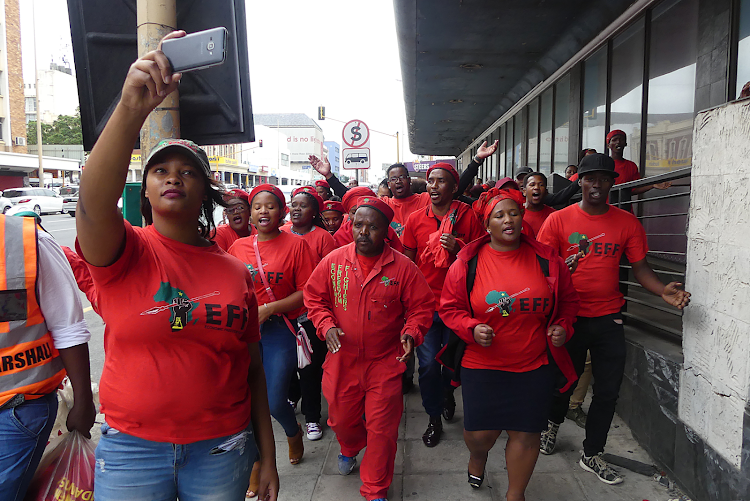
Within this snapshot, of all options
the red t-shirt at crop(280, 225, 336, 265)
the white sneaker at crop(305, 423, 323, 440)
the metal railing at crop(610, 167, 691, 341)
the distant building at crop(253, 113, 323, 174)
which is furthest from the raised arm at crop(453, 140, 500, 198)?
the distant building at crop(253, 113, 323, 174)

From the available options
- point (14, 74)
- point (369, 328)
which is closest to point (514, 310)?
point (369, 328)

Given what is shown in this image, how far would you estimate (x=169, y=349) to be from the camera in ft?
Result: 5.64

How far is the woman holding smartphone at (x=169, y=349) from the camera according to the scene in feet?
5.46

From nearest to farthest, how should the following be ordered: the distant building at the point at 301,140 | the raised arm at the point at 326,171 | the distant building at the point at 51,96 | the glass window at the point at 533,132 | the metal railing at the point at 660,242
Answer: the metal railing at the point at 660,242
the raised arm at the point at 326,171
the glass window at the point at 533,132
the distant building at the point at 51,96
the distant building at the point at 301,140

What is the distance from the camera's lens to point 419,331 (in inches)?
130

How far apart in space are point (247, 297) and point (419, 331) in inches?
63.0

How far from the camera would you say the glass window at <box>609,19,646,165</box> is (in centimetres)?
725

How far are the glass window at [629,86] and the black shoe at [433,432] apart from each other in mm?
5189

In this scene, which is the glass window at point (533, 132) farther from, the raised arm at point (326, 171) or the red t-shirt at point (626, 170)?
the raised arm at point (326, 171)

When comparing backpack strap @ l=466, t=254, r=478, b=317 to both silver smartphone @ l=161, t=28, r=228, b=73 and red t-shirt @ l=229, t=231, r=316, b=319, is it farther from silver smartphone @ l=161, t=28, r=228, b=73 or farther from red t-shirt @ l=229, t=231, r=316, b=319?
silver smartphone @ l=161, t=28, r=228, b=73

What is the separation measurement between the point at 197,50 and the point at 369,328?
2385 millimetres

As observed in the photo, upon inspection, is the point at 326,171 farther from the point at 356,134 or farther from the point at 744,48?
the point at 744,48

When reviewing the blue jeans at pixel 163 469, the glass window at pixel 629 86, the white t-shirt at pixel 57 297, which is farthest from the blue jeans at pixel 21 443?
the glass window at pixel 629 86

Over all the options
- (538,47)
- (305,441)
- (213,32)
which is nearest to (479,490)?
(305,441)
